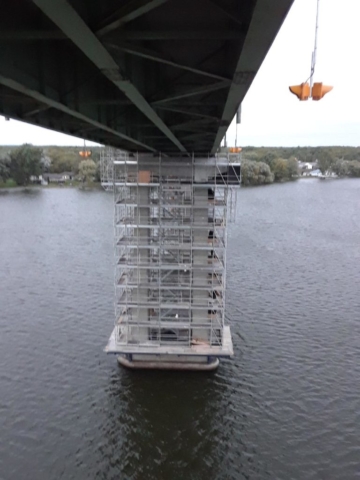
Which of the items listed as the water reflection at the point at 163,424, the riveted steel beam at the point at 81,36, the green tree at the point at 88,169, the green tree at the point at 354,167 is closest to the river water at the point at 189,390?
the water reflection at the point at 163,424

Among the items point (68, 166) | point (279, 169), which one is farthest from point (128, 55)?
point (68, 166)

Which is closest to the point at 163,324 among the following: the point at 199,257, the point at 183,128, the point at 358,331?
the point at 199,257

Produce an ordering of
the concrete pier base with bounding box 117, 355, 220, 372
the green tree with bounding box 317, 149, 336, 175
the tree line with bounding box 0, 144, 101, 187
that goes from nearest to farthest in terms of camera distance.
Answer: the concrete pier base with bounding box 117, 355, 220, 372 → the tree line with bounding box 0, 144, 101, 187 → the green tree with bounding box 317, 149, 336, 175

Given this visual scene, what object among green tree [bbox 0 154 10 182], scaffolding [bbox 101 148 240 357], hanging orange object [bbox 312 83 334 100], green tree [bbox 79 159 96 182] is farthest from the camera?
green tree [bbox 79 159 96 182]

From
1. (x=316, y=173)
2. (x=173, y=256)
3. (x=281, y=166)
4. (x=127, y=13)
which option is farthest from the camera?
(x=316, y=173)

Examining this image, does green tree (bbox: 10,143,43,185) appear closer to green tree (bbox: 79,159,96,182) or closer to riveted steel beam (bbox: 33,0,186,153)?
green tree (bbox: 79,159,96,182)

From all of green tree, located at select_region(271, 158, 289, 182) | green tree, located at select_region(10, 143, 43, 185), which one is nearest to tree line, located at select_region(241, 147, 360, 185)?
green tree, located at select_region(271, 158, 289, 182)

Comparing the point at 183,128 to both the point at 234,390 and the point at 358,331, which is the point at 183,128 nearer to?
the point at 234,390

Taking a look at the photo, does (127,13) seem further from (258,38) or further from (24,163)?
(24,163)
